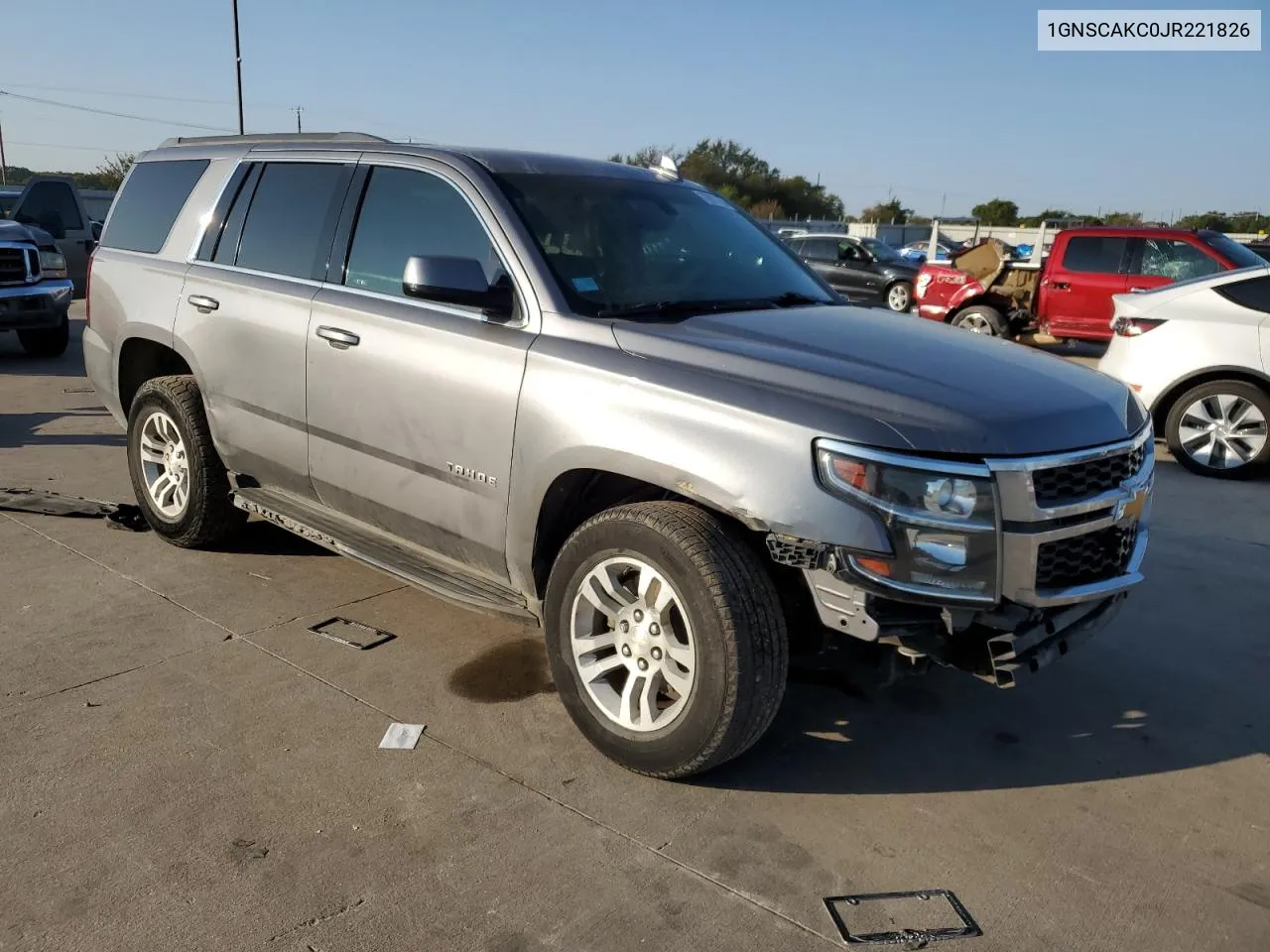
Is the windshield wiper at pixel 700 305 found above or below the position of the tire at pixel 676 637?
above

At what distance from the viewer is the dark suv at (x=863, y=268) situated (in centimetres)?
1936

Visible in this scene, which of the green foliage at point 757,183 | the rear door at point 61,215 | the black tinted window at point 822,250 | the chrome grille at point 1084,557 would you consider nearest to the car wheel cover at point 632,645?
the chrome grille at point 1084,557

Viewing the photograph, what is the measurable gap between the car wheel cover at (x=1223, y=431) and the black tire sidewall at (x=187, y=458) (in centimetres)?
695

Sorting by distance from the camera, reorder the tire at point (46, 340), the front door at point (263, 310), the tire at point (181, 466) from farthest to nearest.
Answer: the tire at point (46, 340)
the tire at point (181, 466)
the front door at point (263, 310)

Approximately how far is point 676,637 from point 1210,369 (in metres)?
6.33

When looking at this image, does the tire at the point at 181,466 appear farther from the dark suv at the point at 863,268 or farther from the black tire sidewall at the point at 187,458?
the dark suv at the point at 863,268

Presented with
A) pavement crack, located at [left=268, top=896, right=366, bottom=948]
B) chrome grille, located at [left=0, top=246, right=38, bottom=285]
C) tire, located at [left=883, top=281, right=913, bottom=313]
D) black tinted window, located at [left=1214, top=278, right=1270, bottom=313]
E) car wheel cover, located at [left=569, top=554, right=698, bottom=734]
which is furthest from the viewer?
tire, located at [left=883, top=281, right=913, bottom=313]

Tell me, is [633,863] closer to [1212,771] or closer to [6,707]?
[1212,771]

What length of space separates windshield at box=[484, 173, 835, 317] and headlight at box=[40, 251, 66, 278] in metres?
9.44

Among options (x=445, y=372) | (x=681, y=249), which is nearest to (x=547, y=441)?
(x=445, y=372)

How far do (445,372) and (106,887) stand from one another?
1872mm

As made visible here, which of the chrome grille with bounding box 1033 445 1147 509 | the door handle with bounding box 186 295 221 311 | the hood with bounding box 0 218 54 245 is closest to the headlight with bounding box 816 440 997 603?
the chrome grille with bounding box 1033 445 1147 509

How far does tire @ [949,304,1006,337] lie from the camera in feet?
47.6

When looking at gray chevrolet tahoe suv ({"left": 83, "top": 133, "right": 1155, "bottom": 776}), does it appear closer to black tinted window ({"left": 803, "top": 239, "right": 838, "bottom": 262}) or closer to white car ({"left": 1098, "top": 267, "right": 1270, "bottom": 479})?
white car ({"left": 1098, "top": 267, "right": 1270, "bottom": 479})
